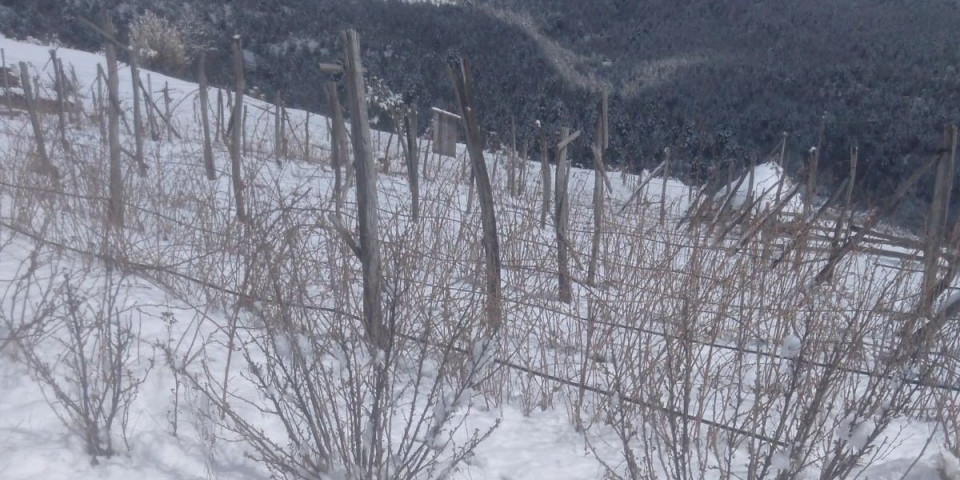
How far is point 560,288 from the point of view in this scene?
551cm

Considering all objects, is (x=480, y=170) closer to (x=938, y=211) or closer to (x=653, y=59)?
(x=938, y=211)

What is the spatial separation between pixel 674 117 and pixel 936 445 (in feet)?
114

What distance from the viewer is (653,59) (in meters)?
46.3

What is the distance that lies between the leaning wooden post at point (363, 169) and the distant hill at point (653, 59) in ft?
69.4

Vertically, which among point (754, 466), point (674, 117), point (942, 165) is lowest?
point (674, 117)

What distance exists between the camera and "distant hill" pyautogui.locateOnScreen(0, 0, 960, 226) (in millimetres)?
31016

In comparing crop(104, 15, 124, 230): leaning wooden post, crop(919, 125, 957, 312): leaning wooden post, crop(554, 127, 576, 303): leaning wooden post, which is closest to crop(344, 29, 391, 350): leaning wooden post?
crop(554, 127, 576, 303): leaning wooden post

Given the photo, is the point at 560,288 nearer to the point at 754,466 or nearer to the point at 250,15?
the point at 754,466

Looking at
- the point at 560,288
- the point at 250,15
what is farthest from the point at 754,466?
the point at 250,15

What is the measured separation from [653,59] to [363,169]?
44.4 meters

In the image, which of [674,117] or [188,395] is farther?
[674,117]

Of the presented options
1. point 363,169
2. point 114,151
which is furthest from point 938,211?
point 114,151

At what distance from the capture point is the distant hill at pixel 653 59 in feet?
102

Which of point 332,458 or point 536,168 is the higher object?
point 332,458
